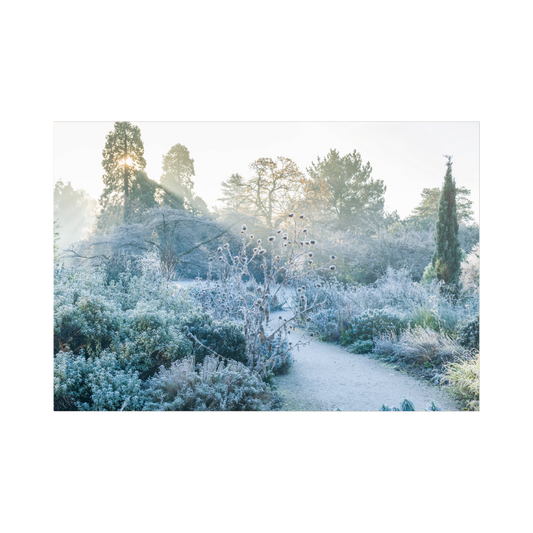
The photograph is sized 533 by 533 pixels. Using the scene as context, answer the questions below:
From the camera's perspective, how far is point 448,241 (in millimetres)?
3936

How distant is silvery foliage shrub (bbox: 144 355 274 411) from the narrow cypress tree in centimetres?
259

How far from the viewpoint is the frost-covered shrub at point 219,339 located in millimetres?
3293

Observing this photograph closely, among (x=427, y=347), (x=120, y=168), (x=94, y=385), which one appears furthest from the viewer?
(x=120, y=168)

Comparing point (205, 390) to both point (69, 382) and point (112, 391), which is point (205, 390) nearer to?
point (112, 391)

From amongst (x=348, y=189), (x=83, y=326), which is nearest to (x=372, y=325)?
(x=348, y=189)

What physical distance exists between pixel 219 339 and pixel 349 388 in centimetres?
135

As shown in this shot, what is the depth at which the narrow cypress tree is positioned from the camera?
12.0 ft

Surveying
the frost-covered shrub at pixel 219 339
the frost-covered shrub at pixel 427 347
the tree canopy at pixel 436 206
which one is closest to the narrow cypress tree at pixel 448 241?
the tree canopy at pixel 436 206
